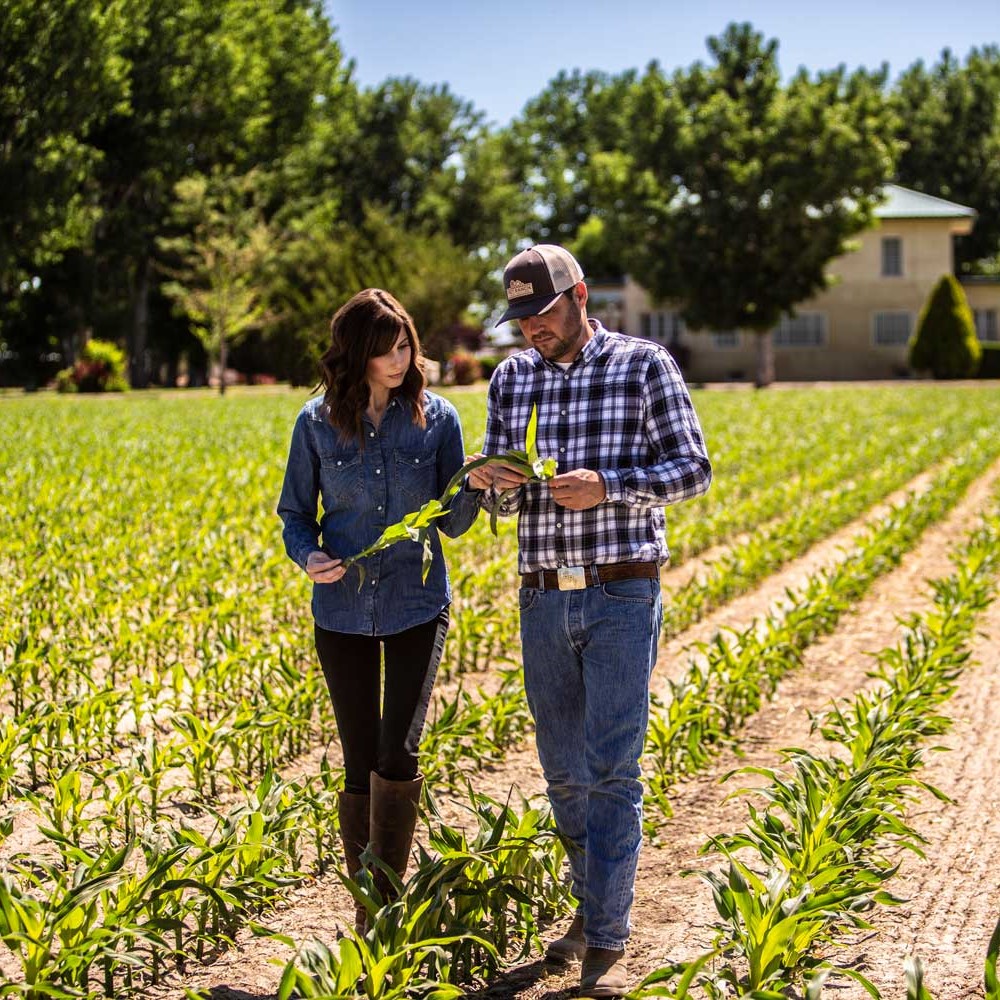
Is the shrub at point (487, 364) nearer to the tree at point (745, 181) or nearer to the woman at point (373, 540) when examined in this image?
the tree at point (745, 181)

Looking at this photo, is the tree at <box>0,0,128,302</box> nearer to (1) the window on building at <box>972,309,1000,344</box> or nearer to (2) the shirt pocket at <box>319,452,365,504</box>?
(1) the window on building at <box>972,309,1000,344</box>

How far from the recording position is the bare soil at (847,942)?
3947 mm

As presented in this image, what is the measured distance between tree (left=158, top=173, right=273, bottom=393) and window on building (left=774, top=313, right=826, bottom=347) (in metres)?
20.3

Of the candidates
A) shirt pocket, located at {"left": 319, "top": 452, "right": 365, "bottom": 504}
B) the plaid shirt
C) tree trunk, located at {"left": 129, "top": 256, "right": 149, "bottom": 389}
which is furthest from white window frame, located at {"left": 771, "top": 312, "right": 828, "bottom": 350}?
the plaid shirt

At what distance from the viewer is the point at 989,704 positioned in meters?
7.16

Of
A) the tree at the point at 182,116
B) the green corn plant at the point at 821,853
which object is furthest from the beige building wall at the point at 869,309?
the green corn plant at the point at 821,853

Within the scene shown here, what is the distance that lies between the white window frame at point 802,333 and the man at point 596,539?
47.8 meters

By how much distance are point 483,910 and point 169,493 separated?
10105 mm

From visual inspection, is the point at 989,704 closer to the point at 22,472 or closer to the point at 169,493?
the point at 169,493

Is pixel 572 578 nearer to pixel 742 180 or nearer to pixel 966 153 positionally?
pixel 742 180

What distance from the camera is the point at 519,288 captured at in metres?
3.63

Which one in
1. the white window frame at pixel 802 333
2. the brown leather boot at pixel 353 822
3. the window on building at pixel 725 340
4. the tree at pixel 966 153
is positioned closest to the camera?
the brown leather boot at pixel 353 822

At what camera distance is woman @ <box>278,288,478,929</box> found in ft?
13.1

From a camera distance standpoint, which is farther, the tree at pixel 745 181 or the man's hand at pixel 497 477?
the tree at pixel 745 181
